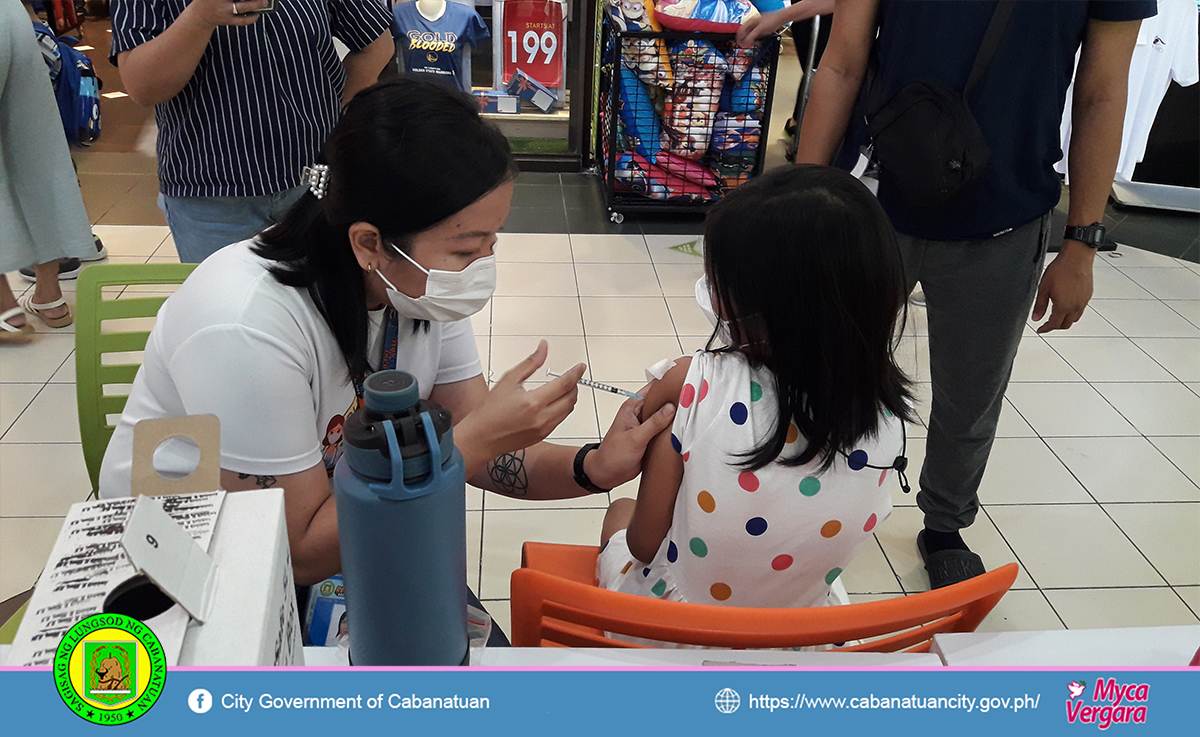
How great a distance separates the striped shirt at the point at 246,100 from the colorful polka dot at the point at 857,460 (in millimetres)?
1541

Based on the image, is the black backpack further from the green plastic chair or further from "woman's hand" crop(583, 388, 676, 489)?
the green plastic chair

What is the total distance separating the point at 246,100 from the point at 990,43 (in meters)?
1.62

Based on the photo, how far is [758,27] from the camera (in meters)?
3.78

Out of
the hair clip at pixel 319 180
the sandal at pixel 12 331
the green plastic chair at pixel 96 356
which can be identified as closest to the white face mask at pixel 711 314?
the hair clip at pixel 319 180

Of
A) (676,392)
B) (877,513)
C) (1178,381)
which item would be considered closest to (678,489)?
(676,392)

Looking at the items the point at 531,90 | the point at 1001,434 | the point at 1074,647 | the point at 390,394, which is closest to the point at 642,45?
the point at 531,90

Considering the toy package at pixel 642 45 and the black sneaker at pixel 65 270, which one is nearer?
the black sneaker at pixel 65 270

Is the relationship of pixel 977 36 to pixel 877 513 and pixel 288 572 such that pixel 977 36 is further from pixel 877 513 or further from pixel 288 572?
pixel 288 572

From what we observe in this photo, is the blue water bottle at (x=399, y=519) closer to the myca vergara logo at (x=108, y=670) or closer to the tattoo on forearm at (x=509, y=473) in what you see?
the myca vergara logo at (x=108, y=670)

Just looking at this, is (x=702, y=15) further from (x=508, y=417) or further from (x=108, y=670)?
(x=108, y=670)

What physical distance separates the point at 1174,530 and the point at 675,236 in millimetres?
2663

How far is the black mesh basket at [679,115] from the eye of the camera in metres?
4.16
